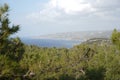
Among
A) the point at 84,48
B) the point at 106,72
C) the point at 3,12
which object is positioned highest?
the point at 3,12

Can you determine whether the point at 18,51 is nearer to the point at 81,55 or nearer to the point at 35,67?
the point at 35,67

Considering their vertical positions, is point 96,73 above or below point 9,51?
below

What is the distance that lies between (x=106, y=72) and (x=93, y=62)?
15.2 feet

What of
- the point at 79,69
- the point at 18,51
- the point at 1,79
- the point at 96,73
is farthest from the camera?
the point at 79,69

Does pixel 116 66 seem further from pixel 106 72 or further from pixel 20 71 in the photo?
pixel 20 71

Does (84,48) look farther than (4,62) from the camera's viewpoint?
Yes

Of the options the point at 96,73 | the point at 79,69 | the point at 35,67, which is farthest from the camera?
the point at 79,69

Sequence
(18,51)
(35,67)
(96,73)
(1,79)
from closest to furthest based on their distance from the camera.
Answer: (35,67) < (1,79) < (18,51) < (96,73)

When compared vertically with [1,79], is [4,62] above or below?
above

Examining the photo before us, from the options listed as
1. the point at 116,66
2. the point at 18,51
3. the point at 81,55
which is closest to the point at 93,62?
the point at 81,55

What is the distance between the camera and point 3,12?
48.1 feet

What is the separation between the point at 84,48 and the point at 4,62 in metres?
35.7

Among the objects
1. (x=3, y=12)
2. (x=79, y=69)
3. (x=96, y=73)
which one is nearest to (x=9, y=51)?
(x=3, y=12)

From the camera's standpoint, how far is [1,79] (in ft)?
46.9
